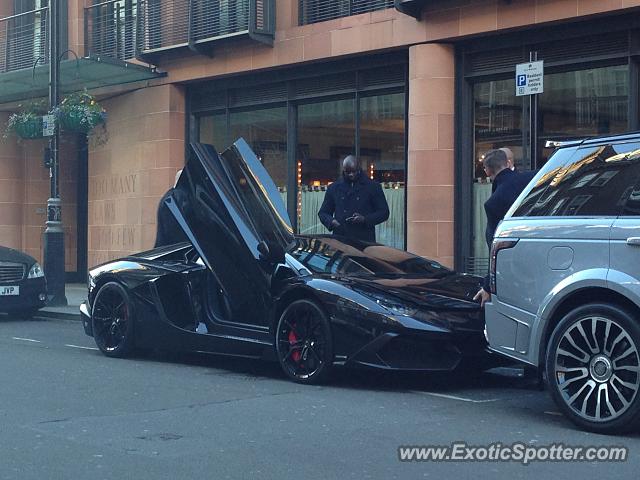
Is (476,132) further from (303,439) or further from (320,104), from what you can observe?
(303,439)

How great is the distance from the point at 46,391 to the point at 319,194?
968 centimetres

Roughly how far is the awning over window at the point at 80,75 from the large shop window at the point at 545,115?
6513 mm

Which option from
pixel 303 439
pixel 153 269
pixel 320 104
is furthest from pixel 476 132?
pixel 303 439

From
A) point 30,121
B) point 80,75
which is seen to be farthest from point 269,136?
point 30,121

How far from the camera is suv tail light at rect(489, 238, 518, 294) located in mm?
7188

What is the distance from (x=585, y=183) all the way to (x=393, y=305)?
188 cm

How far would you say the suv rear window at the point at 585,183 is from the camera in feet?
22.0

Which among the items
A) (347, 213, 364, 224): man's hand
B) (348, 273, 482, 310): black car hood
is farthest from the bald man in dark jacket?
Result: (348, 273, 482, 310): black car hood

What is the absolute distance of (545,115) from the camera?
47.4ft

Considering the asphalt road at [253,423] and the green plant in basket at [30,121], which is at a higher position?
the green plant in basket at [30,121]

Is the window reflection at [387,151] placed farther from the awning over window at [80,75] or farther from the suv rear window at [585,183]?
the suv rear window at [585,183]

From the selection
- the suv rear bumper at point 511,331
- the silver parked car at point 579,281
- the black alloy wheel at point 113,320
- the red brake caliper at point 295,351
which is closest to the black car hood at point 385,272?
the red brake caliper at point 295,351

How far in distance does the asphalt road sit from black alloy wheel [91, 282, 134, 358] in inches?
17.2

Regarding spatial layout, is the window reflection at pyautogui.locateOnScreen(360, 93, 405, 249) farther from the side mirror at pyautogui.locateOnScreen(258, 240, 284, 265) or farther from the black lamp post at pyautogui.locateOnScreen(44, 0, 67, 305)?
the side mirror at pyautogui.locateOnScreen(258, 240, 284, 265)
